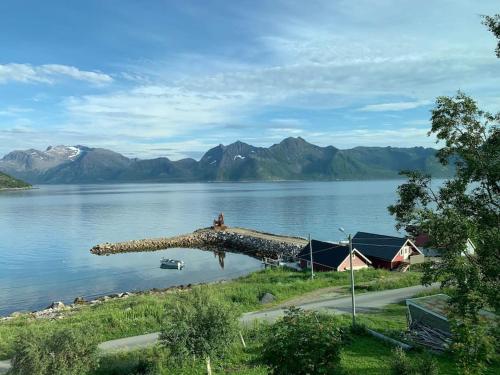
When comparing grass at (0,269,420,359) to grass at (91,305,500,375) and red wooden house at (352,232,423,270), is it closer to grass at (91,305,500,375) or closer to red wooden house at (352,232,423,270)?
grass at (91,305,500,375)

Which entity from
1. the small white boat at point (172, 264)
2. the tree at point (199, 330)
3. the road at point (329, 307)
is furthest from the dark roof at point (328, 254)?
the tree at point (199, 330)

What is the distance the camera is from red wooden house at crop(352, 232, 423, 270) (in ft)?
183

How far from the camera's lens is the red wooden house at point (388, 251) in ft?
183

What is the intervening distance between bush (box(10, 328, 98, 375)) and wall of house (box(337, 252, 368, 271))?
38.7 metres

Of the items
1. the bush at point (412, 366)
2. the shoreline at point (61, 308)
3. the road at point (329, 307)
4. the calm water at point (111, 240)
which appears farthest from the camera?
the calm water at point (111, 240)

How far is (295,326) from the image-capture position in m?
15.1

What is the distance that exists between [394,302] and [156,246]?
64.0 meters

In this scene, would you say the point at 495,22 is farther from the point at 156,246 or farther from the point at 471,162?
the point at 156,246

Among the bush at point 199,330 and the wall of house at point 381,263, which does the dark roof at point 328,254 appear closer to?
the wall of house at point 381,263

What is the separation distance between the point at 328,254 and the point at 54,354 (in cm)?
4191

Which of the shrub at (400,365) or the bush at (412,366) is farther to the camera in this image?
the shrub at (400,365)

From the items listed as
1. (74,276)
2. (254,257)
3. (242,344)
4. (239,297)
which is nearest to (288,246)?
(254,257)

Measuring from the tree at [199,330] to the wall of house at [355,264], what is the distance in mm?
34252

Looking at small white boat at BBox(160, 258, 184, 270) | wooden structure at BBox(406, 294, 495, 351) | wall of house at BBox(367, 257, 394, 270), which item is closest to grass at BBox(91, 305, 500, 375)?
wooden structure at BBox(406, 294, 495, 351)
